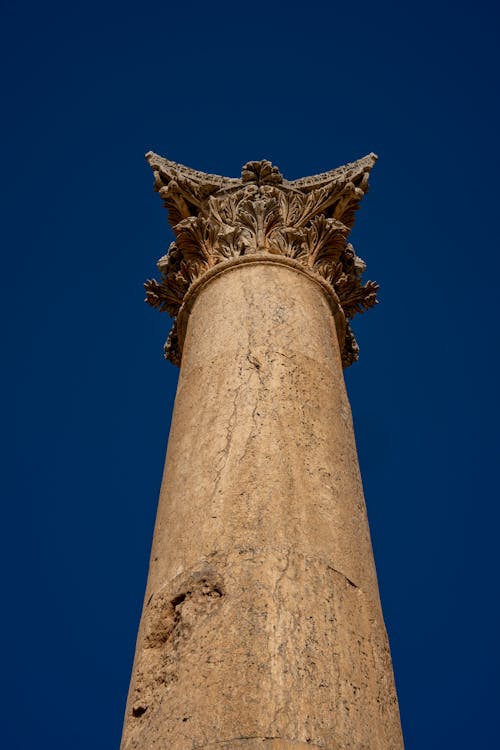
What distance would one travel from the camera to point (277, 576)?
5.59 m

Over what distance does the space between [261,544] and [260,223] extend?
17.6 feet

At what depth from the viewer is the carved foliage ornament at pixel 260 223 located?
32.8 feet

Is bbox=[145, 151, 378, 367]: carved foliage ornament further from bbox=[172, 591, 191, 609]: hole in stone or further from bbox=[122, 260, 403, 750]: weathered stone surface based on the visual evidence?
bbox=[172, 591, 191, 609]: hole in stone

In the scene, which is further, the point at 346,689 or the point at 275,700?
the point at 346,689

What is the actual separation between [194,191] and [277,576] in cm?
669

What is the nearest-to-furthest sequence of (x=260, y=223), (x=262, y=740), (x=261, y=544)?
(x=262, y=740) → (x=261, y=544) → (x=260, y=223)

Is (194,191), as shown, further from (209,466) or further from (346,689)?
(346,689)

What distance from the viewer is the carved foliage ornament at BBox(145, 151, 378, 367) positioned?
10.0 m

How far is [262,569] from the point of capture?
562 cm

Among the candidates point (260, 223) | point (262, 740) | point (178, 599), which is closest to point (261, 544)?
point (178, 599)

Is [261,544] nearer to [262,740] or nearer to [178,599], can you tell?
[178,599]

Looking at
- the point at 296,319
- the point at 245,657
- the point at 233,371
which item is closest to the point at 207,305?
the point at 296,319

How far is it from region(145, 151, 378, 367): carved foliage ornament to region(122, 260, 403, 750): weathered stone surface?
1.89 metres

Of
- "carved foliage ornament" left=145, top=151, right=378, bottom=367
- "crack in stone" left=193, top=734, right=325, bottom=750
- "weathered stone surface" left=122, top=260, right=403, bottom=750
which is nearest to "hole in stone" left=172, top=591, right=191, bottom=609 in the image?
"weathered stone surface" left=122, top=260, right=403, bottom=750
